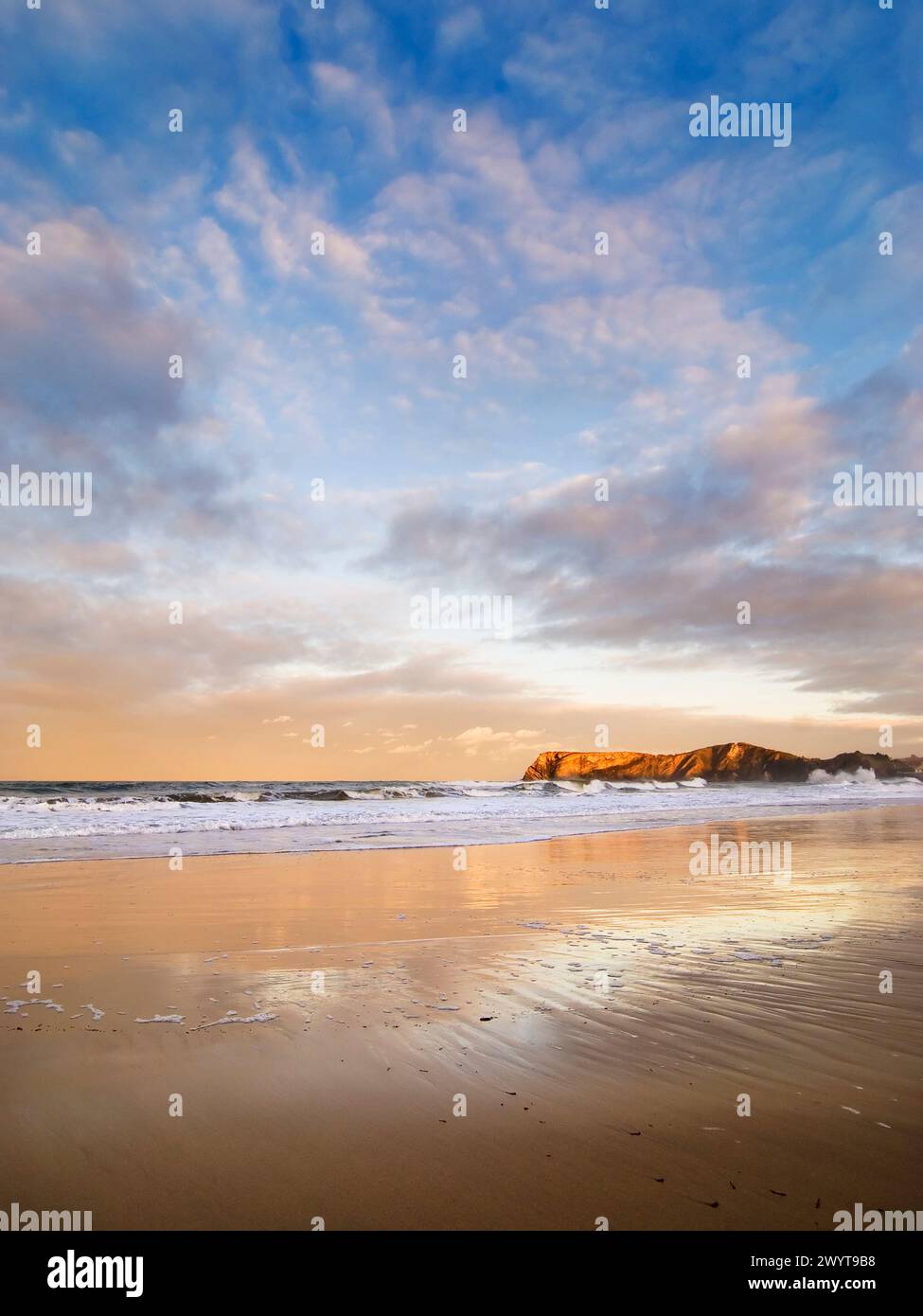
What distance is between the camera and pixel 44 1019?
464 cm

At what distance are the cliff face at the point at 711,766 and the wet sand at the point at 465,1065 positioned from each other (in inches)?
3239

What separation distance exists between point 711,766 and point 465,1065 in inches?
3811

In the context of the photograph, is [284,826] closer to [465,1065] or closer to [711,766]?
[465,1065]

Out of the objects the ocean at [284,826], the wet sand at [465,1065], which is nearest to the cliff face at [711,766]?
the ocean at [284,826]

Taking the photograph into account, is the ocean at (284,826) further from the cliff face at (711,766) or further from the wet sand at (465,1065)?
the cliff face at (711,766)

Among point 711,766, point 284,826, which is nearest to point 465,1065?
point 284,826

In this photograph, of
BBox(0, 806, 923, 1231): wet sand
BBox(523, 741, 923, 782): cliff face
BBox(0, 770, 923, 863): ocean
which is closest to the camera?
BBox(0, 806, 923, 1231): wet sand

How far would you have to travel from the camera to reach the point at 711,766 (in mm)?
93625

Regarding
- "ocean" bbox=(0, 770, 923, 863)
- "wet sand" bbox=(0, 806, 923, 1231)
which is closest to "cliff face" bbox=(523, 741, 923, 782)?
"ocean" bbox=(0, 770, 923, 863)

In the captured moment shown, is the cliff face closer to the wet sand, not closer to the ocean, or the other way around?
the ocean

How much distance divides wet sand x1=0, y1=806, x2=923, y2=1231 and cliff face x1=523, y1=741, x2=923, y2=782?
8226cm

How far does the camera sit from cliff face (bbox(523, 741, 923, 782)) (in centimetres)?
8325
